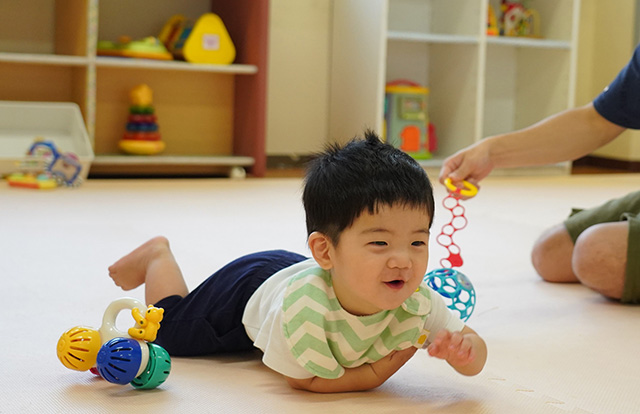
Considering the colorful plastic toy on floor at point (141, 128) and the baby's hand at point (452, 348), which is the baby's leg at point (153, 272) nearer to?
the baby's hand at point (452, 348)

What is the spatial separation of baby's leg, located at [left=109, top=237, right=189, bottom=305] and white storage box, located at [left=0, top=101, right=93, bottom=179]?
1770 millimetres

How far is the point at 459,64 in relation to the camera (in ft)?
11.7

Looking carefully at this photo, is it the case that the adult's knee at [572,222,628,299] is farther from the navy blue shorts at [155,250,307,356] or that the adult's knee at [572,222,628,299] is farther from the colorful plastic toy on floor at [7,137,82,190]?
the colorful plastic toy on floor at [7,137,82,190]

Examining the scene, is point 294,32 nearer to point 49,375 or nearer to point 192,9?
point 192,9

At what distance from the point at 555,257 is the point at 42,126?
209cm

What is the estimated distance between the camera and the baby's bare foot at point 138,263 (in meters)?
1.17

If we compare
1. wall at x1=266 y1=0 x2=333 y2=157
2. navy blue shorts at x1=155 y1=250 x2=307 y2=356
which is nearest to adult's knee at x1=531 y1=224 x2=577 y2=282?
navy blue shorts at x1=155 y1=250 x2=307 y2=356

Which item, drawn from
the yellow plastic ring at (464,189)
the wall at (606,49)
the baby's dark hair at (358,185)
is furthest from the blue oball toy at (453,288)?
the wall at (606,49)

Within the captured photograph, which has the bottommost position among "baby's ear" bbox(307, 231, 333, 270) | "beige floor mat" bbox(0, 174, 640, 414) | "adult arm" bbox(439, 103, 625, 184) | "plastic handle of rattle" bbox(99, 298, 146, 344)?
"beige floor mat" bbox(0, 174, 640, 414)

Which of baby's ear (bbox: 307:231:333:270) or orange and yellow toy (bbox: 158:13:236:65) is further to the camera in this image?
orange and yellow toy (bbox: 158:13:236:65)

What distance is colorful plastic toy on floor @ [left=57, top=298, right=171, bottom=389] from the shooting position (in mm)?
860

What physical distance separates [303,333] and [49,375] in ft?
1.00

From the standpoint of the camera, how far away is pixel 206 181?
3061 mm

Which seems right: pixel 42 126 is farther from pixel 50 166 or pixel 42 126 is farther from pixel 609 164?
pixel 609 164
